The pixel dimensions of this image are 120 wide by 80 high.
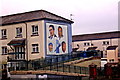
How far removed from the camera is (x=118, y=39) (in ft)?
194

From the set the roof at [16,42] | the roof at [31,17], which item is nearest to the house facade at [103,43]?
the roof at [31,17]

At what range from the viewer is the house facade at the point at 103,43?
177 ft

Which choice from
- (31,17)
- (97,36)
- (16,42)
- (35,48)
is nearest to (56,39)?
(35,48)

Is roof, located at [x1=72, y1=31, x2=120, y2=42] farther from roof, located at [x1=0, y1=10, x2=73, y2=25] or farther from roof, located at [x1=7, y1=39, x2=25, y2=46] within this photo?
roof, located at [x1=7, y1=39, x2=25, y2=46]

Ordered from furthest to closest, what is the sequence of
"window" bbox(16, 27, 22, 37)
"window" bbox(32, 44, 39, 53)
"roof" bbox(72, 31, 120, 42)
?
1. "roof" bbox(72, 31, 120, 42)
2. "window" bbox(16, 27, 22, 37)
3. "window" bbox(32, 44, 39, 53)

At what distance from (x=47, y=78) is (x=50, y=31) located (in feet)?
40.6

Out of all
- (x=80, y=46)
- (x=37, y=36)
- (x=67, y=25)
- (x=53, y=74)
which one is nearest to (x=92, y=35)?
(x=80, y=46)

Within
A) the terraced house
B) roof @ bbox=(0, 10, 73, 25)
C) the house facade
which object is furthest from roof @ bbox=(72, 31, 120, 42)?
roof @ bbox=(0, 10, 73, 25)

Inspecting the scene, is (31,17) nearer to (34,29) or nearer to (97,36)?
(34,29)

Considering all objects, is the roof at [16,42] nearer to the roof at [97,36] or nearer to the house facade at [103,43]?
the house facade at [103,43]

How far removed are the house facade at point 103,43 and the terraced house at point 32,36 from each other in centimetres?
1810

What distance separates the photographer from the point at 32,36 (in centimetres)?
3559

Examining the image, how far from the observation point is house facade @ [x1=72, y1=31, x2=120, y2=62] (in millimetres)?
54062

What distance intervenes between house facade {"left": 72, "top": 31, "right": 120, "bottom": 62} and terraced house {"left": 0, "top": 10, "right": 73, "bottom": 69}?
1810 centimetres
